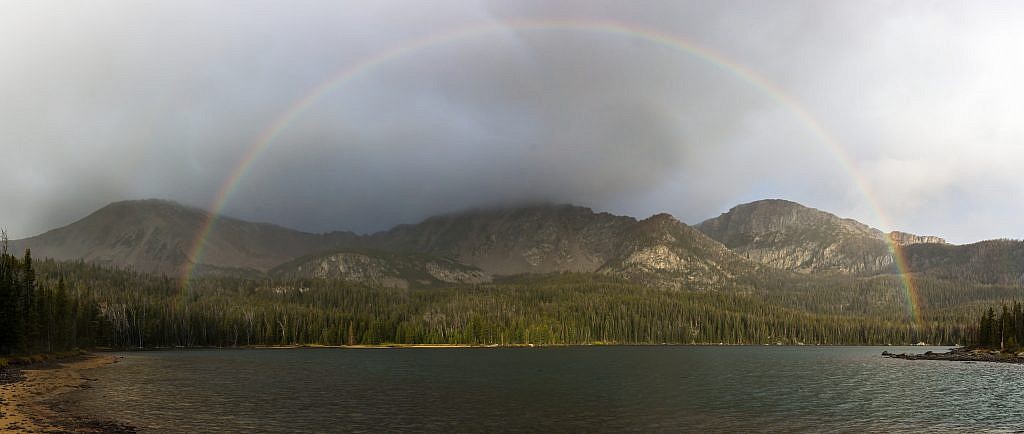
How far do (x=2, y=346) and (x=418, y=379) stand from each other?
80.3 meters

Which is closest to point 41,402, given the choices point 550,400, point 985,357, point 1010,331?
point 550,400

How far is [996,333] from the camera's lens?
644 ft

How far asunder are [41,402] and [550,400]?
60.4 m

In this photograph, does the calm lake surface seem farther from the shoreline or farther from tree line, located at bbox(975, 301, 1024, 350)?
tree line, located at bbox(975, 301, 1024, 350)

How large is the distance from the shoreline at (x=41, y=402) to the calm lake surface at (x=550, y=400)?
337 centimetres

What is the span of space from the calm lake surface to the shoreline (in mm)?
3370

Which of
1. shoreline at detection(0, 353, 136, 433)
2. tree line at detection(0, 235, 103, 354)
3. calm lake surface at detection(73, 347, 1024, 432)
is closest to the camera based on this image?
shoreline at detection(0, 353, 136, 433)

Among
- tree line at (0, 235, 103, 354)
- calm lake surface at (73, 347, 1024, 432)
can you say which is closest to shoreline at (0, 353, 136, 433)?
calm lake surface at (73, 347, 1024, 432)

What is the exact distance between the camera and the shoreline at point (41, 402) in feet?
167

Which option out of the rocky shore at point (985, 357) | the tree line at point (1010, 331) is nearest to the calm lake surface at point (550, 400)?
the rocky shore at point (985, 357)

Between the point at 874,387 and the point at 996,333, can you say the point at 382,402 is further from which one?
the point at 996,333

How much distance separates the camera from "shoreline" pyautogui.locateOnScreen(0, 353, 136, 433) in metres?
50.8

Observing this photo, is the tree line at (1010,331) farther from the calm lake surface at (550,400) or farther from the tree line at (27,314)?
the tree line at (27,314)

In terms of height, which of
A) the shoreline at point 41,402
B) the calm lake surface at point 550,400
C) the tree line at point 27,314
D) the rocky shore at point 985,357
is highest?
the tree line at point 27,314
